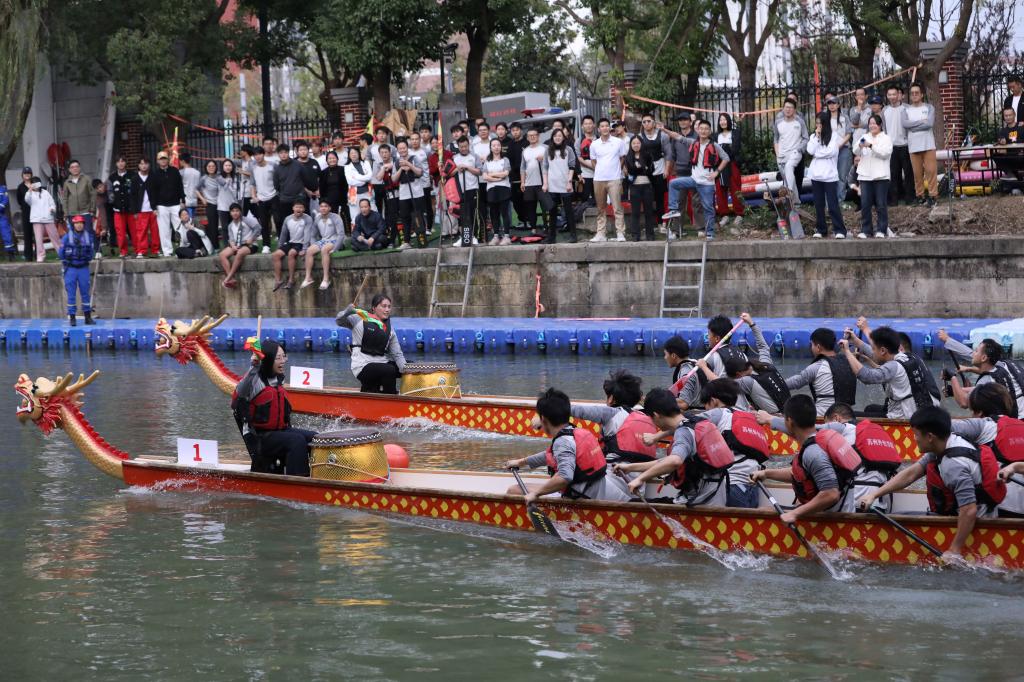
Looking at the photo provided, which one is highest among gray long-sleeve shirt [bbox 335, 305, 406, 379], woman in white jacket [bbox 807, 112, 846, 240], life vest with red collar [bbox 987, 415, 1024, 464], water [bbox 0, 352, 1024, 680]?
woman in white jacket [bbox 807, 112, 846, 240]

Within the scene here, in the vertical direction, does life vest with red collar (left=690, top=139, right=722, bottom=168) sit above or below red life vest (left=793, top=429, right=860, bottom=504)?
above

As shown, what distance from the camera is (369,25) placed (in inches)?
996

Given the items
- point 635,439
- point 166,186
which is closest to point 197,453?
point 635,439

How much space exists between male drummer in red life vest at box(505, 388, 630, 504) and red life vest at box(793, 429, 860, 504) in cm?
136

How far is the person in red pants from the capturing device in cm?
2006

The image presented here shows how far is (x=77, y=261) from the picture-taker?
22.7 metres

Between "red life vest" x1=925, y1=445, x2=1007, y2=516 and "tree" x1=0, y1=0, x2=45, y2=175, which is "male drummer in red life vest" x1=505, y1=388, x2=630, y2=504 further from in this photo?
"tree" x1=0, y1=0, x2=45, y2=175

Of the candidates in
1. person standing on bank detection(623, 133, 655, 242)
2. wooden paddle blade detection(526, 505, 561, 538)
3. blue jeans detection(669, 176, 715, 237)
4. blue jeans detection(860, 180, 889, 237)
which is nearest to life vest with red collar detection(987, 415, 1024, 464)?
wooden paddle blade detection(526, 505, 561, 538)

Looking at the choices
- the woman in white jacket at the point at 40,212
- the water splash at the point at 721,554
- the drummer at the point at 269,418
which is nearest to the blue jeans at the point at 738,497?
the water splash at the point at 721,554

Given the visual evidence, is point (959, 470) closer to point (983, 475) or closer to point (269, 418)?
point (983, 475)

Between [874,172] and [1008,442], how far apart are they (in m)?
10.4

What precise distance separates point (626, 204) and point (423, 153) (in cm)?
315

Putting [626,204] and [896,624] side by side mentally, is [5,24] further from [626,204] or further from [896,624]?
[896,624]

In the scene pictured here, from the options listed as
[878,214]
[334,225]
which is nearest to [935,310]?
[878,214]
